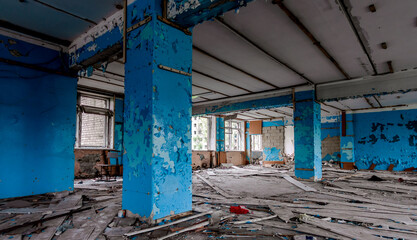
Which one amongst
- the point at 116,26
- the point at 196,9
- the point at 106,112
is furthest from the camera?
the point at 106,112

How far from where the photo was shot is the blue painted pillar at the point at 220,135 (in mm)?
13641

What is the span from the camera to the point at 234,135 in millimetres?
15938

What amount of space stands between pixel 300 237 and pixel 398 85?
6272mm

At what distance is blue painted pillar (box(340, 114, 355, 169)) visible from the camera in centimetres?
1235

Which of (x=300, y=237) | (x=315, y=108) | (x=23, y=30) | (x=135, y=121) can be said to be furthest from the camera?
(x=315, y=108)

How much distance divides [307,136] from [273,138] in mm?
8083

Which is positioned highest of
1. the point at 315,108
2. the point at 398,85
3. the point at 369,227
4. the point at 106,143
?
the point at 398,85

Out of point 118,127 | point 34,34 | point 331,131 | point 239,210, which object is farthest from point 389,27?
point 331,131

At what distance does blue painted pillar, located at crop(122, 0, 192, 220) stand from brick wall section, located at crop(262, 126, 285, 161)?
1297 centimetres

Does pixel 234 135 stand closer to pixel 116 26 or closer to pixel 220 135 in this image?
pixel 220 135

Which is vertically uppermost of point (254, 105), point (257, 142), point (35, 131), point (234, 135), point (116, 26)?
point (116, 26)

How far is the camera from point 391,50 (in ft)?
16.8

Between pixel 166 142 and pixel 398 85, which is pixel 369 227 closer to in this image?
pixel 166 142

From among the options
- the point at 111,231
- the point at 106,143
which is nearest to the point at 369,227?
the point at 111,231
